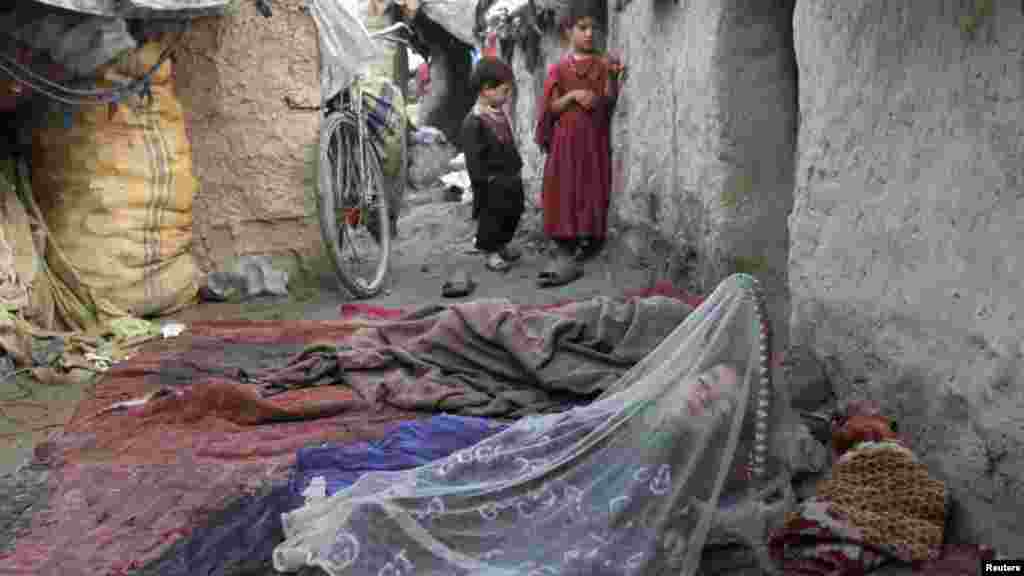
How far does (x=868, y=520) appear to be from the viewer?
106 inches

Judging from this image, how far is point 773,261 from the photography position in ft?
16.9

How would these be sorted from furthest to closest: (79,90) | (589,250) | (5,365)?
(589,250) → (79,90) → (5,365)

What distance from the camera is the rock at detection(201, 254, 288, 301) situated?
6740 mm

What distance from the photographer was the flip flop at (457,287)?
709 cm

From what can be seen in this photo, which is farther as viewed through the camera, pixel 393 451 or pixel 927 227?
pixel 393 451

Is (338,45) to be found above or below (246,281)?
above

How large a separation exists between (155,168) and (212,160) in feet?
1.91

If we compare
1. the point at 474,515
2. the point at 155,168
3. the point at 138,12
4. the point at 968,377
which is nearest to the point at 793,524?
the point at 968,377

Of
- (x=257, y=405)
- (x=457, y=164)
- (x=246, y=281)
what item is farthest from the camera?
(x=457, y=164)

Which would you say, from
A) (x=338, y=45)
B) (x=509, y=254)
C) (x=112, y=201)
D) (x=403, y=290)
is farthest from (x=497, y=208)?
(x=112, y=201)

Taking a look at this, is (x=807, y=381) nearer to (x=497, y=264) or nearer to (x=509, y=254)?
(x=497, y=264)

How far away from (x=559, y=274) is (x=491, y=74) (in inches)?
66.8
